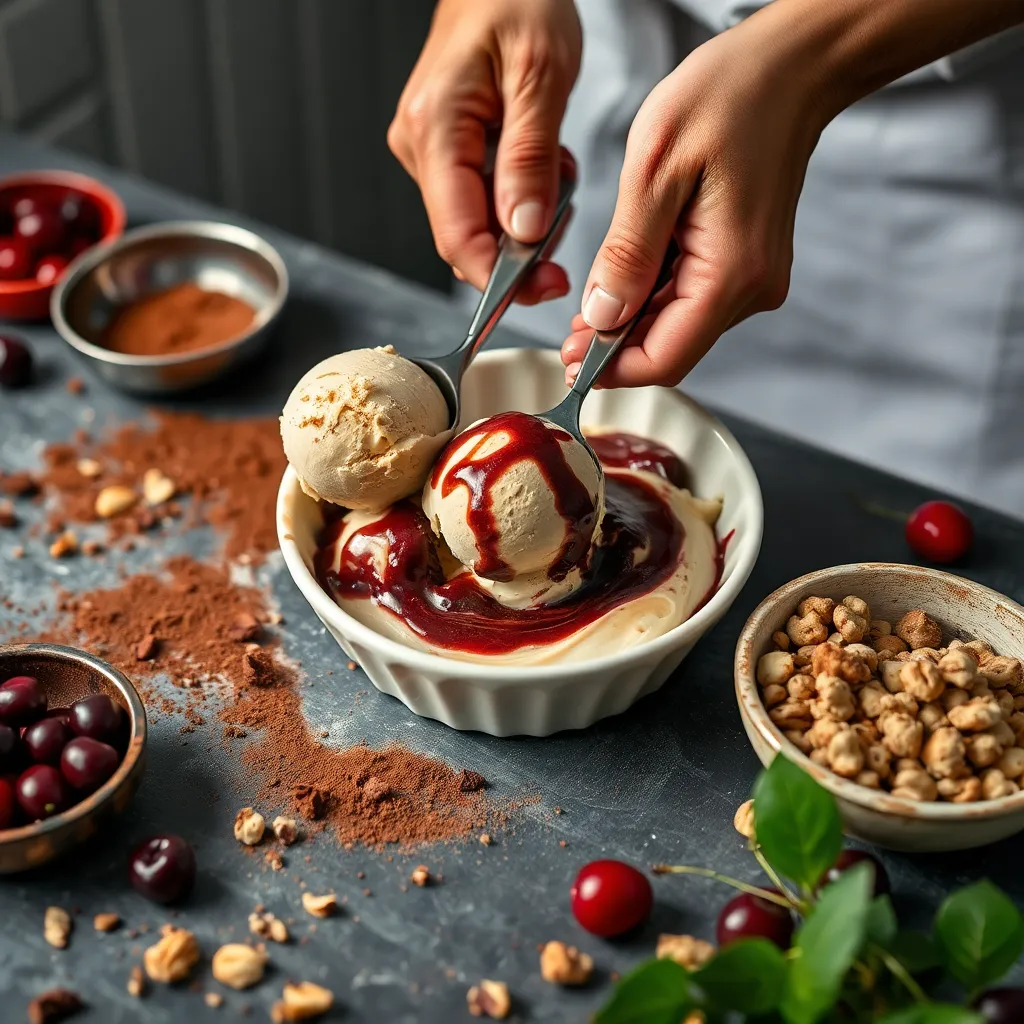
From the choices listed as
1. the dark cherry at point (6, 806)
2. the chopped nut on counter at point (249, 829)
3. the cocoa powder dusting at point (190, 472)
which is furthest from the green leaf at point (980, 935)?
the cocoa powder dusting at point (190, 472)

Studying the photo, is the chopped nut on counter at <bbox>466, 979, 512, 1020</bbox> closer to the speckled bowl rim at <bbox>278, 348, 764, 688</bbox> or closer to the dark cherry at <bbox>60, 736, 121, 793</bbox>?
the speckled bowl rim at <bbox>278, 348, 764, 688</bbox>

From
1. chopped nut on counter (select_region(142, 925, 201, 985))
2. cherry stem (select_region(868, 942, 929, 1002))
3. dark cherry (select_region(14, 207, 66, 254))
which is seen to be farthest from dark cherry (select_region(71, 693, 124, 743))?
dark cherry (select_region(14, 207, 66, 254))

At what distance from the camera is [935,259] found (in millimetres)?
2004

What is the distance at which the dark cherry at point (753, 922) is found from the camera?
1162mm

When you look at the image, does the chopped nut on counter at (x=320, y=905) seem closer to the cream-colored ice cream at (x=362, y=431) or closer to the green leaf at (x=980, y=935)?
the cream-colored ice cream at (x=362, y=431)

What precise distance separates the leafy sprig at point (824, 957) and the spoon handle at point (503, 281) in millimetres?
727

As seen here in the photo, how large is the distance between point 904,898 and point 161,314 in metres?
1.57

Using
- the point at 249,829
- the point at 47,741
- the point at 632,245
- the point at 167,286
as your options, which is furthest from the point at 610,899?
the point at 167,286

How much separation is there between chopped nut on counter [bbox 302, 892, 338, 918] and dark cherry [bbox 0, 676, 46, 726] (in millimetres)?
380

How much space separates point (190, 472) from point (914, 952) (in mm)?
1271

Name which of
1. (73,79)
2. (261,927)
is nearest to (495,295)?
(261,927)

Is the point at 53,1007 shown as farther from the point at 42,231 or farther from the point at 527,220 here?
the point at 42,231

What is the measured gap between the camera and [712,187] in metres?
1.37

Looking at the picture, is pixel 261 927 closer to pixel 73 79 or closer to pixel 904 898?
pixel 904 898
